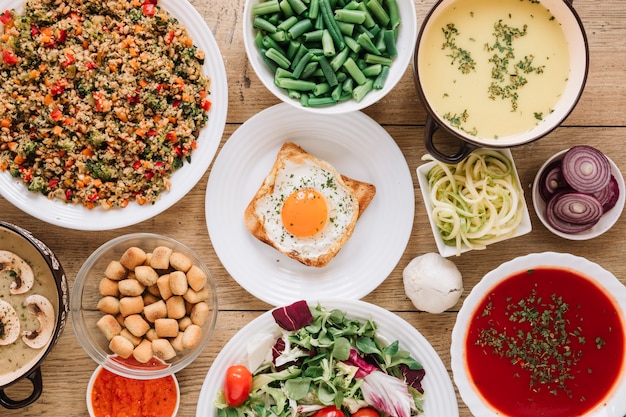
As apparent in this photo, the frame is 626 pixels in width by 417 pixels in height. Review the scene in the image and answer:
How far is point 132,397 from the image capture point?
10.4 feet

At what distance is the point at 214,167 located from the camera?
121 inches

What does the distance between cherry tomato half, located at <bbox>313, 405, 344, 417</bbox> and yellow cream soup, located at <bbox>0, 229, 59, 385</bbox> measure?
1373 mm

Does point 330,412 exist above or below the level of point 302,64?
below

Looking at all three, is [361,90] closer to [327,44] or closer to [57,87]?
[327,44]

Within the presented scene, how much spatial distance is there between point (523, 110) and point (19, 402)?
2759mm

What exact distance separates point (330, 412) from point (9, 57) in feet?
7.24

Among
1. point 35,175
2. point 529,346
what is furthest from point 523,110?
point 35,175

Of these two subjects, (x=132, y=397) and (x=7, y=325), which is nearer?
(x=7, y=325)

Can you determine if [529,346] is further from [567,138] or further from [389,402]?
[567,138]

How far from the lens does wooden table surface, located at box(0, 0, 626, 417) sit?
3100 mm

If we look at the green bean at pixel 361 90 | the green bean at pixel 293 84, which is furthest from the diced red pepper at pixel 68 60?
the green bean at pixel 361 90

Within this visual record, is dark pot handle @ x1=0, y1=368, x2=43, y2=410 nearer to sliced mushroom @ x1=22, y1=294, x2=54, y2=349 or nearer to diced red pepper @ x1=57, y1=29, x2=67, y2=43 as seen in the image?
sliced mushroom @ x1=22, y1=294, x2=54, y2=349

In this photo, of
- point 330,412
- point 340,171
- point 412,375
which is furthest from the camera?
point 340,171

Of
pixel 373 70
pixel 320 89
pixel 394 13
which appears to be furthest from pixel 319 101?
pixel 394 13
